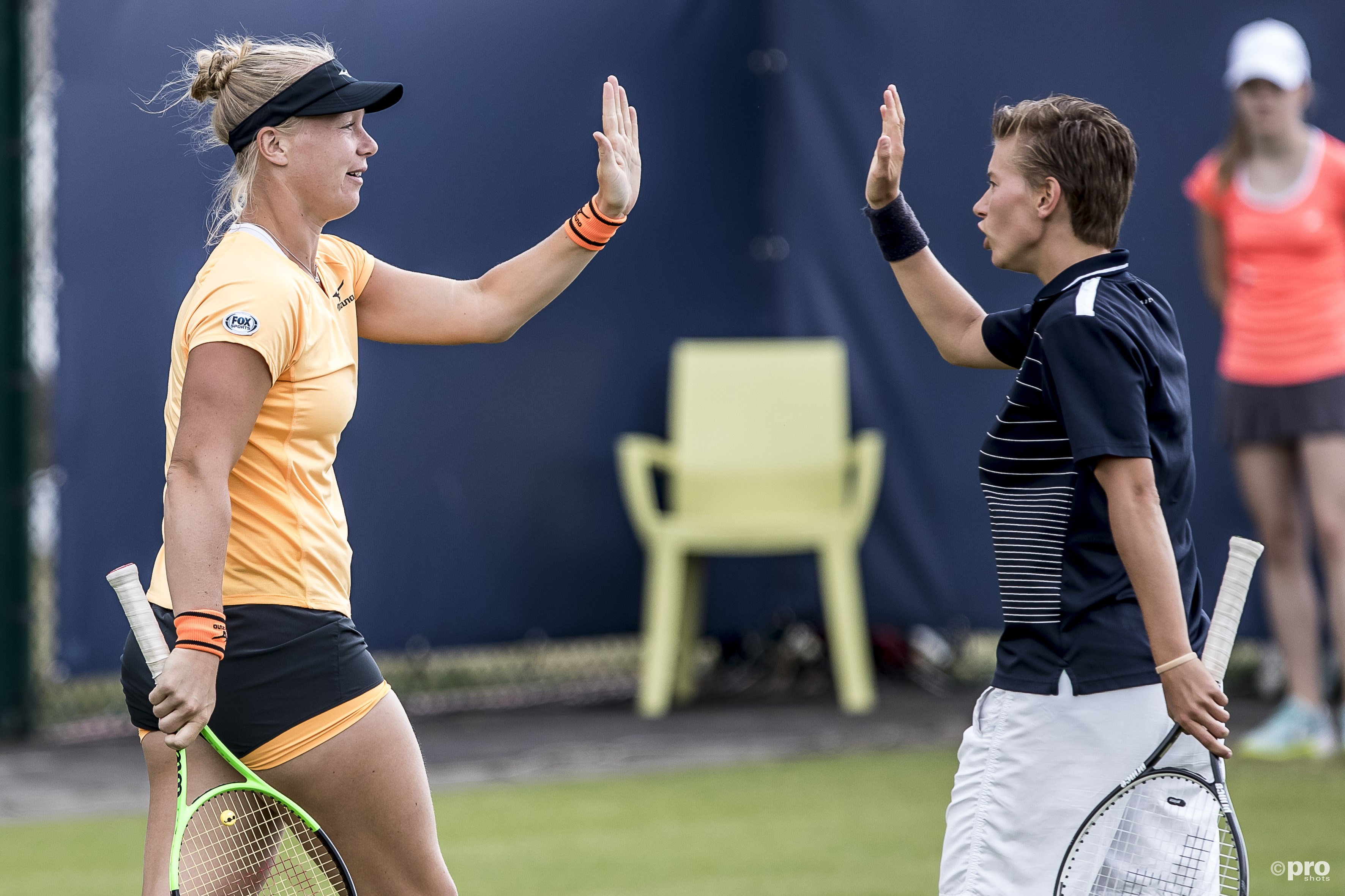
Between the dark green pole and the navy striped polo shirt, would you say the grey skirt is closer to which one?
the navy striped polo shirt

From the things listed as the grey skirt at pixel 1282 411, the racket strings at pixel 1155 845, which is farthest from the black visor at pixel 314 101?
the grey skirt at pixel 1282 411

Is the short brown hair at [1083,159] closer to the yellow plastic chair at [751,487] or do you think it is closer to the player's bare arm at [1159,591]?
the player's bare arm at [1159,591]

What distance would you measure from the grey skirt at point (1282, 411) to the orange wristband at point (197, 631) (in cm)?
402

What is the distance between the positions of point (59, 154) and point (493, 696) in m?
2.66

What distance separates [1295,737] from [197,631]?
4195 millimetres

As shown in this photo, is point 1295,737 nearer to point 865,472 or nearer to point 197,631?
point 865,472

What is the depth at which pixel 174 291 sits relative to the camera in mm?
6031

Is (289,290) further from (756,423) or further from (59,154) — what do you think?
(756,423)

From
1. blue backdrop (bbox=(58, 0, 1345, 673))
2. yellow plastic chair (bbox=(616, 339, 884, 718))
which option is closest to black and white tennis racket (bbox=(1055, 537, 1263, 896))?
yellow plastic chair (bbox=(616, 339, 884, 718))

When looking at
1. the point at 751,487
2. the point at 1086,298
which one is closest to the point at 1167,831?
the point at 1086,298

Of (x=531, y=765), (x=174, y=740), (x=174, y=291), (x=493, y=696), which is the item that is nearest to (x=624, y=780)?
(x=531, y=765)

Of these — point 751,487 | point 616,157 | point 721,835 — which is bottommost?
point 721,835

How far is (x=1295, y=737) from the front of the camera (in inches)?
217

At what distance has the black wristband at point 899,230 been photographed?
290cm
